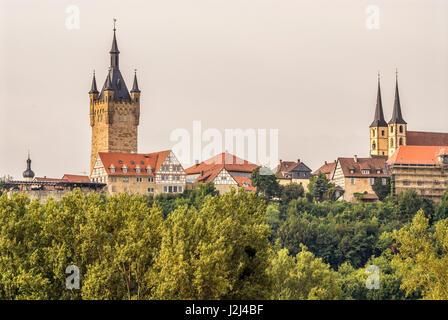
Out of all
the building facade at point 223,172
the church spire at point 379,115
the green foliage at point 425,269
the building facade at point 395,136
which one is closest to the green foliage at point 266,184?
the building facade at point 223,172

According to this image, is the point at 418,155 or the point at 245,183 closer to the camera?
the point at 245,183

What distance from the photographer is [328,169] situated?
121500 millimetres

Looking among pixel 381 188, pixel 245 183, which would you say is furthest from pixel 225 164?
pixel 381 188

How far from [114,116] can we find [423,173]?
103 feet

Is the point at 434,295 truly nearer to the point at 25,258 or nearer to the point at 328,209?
the point at 25,258

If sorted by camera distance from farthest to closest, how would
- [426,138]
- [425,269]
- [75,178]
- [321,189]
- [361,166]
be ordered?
[426,138], [361,166], [321,189], [75,178], [425,269]

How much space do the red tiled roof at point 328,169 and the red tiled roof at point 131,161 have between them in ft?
66.7

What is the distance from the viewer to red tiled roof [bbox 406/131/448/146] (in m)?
128

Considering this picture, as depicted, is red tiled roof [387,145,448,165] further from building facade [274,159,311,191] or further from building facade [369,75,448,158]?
building facade [274,159,311,191]

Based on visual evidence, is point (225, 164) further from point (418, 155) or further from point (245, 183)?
point (418, 155)

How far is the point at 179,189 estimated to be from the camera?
106m

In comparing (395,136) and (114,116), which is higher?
(114,116)

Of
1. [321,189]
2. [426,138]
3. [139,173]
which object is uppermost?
[426,138]

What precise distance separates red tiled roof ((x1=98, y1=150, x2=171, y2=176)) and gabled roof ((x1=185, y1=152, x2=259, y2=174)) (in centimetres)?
812
